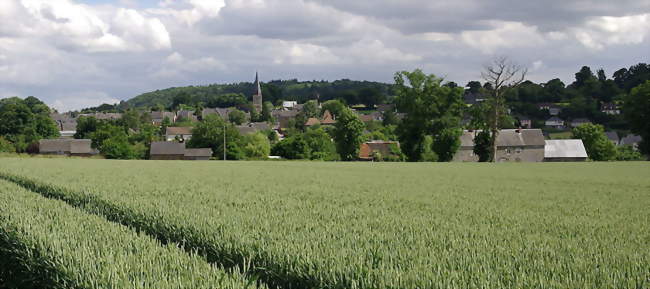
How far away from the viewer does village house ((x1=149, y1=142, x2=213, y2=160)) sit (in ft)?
314

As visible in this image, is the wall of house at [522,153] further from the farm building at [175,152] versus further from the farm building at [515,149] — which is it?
the farm building at [175,152]

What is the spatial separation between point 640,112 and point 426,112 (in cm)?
2605

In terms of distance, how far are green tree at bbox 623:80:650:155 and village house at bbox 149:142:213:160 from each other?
61.9 m

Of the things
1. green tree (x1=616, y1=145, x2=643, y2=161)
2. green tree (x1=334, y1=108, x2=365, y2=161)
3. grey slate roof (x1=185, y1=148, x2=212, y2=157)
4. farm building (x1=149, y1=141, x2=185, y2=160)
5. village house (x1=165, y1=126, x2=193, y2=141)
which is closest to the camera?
green tree (x1=334, y1=108, x2=365, y2=161)

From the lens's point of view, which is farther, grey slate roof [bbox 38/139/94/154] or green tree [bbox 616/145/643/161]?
grey slate roof [bbox 38/139/94/154]

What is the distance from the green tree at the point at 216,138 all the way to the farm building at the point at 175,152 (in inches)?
108

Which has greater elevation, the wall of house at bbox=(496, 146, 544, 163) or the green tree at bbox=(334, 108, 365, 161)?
the green tree at bbox=(334, 108, 365, 161)

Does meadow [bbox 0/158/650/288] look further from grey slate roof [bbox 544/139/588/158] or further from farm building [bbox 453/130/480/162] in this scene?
grey slate roof [bbox 544/139/588/158]

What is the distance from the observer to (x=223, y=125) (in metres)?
101

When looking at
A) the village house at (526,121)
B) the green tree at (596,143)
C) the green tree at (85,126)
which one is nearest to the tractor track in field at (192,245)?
the green tree at (596,143)

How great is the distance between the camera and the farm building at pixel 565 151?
90750 mm

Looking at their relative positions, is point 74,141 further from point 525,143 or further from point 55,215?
point 55,215

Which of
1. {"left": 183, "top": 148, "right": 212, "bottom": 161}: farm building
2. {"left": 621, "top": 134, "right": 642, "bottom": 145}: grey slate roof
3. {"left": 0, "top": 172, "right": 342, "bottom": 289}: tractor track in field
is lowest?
{"left": 183, "top": 148, "right": 212, "bottom": 161}: farm building

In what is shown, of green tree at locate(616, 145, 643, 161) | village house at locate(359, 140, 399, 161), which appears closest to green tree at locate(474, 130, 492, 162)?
village house at locate(359, 140, 399, 161)
